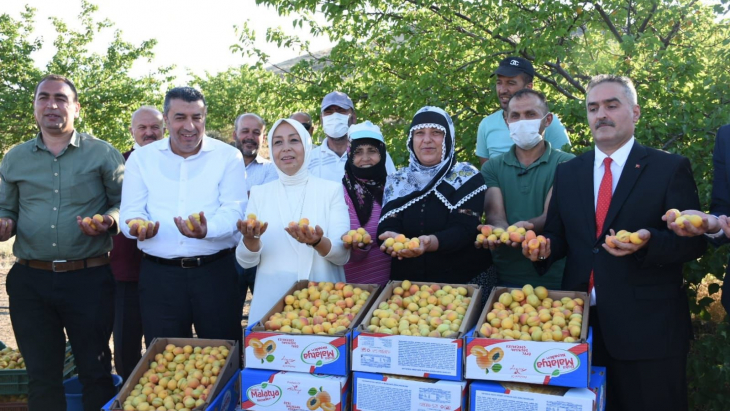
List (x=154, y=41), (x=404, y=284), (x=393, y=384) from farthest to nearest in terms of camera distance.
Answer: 1. (x=154, y=41)
2. (x=404, y=284)
3. (x=393, y=384)

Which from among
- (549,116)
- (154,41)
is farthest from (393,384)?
(154,41)

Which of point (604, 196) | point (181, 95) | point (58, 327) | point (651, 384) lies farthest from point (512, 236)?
point (58, 327)

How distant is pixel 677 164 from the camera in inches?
122

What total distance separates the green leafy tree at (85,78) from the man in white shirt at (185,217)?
16.2 metres

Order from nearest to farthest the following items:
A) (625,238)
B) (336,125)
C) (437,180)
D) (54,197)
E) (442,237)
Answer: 1. (625,238)
2. (442,237)
3. (437,180)
4. (54,197)
5. (336,125)

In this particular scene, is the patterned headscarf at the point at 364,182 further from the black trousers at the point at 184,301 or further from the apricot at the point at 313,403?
the apricot at the point at 313,403

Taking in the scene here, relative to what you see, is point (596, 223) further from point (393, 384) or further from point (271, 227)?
point (271, 227)

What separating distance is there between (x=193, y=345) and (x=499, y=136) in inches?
110

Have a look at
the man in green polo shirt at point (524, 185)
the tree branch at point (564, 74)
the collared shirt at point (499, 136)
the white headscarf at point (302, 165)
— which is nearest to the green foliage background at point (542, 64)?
the tree branch at point (564, 74)

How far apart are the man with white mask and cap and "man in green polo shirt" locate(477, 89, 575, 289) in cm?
151

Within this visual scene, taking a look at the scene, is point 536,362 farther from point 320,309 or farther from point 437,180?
point 437,180

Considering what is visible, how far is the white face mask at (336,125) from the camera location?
5266mm

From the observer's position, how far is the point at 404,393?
9.38 feet

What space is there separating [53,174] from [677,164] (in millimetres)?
3918
